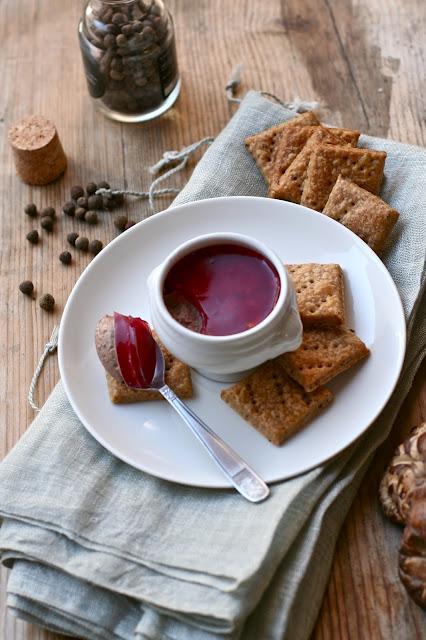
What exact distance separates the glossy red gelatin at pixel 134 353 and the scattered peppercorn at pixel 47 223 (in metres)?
0.65

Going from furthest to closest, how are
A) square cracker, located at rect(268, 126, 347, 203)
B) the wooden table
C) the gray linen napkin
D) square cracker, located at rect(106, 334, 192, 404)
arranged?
the wooden table, square cracker, located at rect(268, 126, 347, 203), square cracker, located at rect(106, 334, 192, 404), the gray linen napkin

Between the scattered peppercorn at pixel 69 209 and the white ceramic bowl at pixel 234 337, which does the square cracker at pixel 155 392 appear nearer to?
the white ceramic bowl at pixel 234 337

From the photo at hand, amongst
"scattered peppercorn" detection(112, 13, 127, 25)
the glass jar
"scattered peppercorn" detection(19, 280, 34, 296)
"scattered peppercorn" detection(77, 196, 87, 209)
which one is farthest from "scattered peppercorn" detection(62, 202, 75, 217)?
"scattered peppercorn" detection(112, 13, 127, 25)

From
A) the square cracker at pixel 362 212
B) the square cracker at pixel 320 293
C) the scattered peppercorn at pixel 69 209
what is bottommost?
the scattered peppercorn at pixel 69 209

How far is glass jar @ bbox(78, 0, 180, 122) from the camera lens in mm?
2223

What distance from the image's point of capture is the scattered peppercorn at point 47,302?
6.79 feet

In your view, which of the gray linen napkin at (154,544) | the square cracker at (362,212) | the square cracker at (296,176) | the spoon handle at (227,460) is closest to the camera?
the gray linen napkin at (154,544)

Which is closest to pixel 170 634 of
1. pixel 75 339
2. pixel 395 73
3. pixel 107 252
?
pixel 75 339

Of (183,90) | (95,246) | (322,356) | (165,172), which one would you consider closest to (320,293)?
(322,356)

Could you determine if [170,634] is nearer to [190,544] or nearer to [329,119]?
[190,544]

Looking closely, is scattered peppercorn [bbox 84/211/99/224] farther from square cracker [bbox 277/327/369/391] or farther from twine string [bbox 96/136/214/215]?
square cracker [bbox 277/327/369/391]

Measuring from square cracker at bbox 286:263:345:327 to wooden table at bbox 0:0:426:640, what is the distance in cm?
29

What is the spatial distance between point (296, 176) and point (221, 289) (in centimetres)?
51

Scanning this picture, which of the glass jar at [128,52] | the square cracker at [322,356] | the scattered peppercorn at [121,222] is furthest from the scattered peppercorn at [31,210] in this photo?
the square cracker at [322,356]
